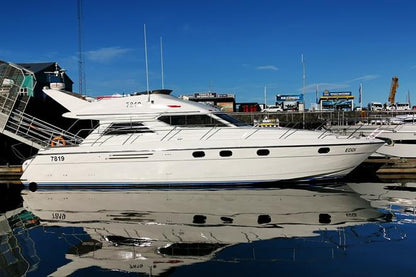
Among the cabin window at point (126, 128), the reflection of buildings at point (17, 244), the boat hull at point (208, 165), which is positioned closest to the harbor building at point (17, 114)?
the boat hull at point (208, 165)

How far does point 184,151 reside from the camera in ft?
36.3

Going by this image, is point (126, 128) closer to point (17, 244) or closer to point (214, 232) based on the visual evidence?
point (17, 244)

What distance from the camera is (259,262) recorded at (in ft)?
17.5

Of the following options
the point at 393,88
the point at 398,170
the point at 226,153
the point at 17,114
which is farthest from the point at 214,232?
the point at 393,88

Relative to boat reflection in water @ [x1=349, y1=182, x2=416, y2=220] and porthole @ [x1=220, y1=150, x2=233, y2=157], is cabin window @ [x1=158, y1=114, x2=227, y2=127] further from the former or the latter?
boat reflection in water @ [x1=349, y1=182, x2=416, y2=220]

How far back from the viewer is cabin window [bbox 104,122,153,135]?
11.9m

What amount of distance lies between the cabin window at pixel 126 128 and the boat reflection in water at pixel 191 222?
202cm

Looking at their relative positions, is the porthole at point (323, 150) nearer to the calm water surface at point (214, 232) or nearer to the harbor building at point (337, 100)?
the calm water surface at point (214, 232)

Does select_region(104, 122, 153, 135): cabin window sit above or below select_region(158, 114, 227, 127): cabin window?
below

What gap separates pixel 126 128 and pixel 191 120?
88.0 inches

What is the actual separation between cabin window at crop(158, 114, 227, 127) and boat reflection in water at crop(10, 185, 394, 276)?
87.8 inches

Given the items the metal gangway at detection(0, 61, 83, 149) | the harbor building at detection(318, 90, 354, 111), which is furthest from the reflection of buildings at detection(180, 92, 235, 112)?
the metal gangway at detection(0, 61, 83, 149)

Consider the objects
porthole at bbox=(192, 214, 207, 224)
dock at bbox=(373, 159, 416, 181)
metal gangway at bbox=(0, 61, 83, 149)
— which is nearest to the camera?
porthole at bbox=(192, 214, 207, 224)

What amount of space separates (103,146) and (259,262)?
773cm
